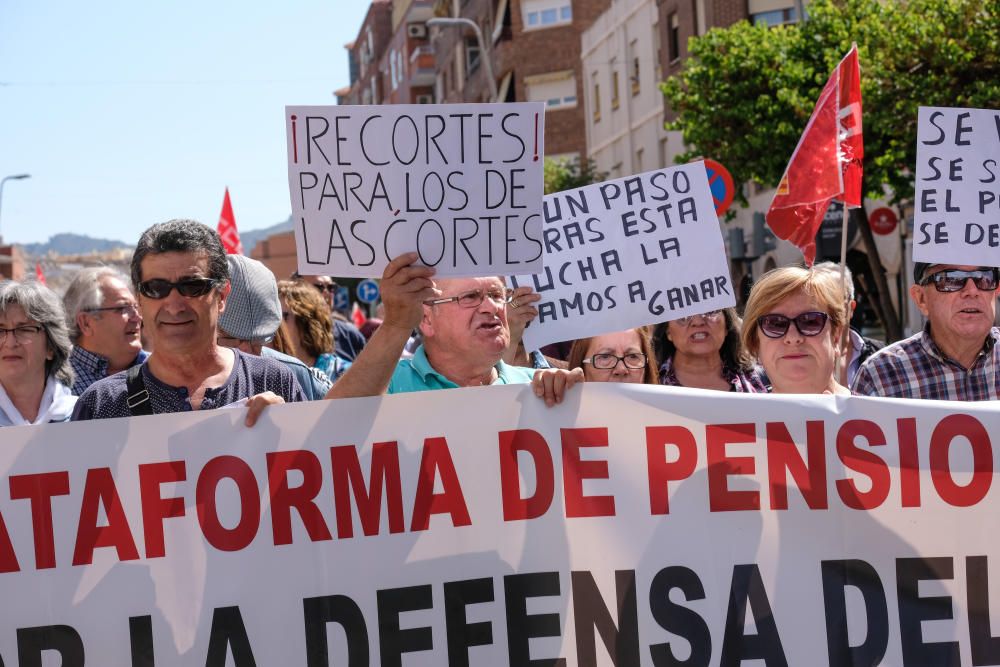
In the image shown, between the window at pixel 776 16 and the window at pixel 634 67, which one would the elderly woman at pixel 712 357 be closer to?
the window at pixel 776 16

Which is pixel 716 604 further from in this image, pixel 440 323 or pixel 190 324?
pixel 190 324

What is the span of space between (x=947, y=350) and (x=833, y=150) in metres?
0.82

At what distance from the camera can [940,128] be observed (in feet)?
15.5

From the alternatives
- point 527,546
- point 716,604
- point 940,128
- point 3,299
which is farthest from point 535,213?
point 3,299

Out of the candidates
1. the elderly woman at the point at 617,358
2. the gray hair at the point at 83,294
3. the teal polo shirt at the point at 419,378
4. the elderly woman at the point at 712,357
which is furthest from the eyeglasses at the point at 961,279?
the gray hair at the point at 83,294

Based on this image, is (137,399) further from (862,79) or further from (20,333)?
(862,79)

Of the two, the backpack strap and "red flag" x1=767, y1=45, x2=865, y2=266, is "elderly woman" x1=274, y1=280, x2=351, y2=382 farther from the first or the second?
the backpack strap

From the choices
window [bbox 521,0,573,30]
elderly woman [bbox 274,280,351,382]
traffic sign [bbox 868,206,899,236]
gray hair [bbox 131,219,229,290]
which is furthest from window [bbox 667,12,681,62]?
gray hair [bbox 131,219,229,290]

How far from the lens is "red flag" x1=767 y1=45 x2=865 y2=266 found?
4.89 m

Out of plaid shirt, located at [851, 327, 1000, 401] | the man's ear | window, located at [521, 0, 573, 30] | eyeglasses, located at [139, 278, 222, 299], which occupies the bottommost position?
plaid shirt, located at [851, 327, 1000, 401]

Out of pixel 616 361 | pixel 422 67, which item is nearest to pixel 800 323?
pixel 616 361

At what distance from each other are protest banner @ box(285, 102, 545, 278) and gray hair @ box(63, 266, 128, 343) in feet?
8.35

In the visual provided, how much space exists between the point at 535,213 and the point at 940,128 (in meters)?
1.76

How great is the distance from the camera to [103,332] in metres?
5.86
